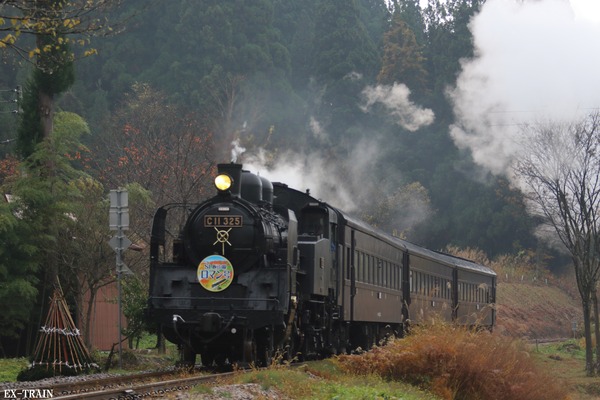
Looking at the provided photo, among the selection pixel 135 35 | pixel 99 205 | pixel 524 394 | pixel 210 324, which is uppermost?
pixel 135 35

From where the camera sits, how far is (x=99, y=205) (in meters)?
23.6

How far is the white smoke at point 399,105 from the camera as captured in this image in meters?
69.4

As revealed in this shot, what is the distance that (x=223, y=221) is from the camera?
622 inches

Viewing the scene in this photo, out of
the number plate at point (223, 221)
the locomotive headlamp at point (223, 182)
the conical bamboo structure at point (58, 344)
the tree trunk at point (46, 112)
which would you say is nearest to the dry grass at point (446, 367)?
the number plate at point (223, 221)

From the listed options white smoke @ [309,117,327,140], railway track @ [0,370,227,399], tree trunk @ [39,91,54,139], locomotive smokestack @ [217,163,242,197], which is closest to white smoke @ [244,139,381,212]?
white smoke @ [309,117,327,140]

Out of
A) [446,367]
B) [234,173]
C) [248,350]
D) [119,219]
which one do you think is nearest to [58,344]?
[119,219]

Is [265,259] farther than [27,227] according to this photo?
No

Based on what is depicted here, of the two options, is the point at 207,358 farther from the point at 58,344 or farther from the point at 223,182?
the point at 223,182

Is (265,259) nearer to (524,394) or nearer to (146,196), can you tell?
(524,394)

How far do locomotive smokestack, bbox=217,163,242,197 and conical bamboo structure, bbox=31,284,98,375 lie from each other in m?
3.74

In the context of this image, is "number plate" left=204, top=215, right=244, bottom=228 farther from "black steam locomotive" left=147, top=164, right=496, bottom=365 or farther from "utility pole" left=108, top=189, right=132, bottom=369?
"utility pole" left=108, top=189, right=132, bottom=369

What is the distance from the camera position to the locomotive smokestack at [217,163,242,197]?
16.1 metres

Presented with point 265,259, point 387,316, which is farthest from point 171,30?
point 265,259

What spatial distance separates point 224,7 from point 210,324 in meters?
→ 54.0
